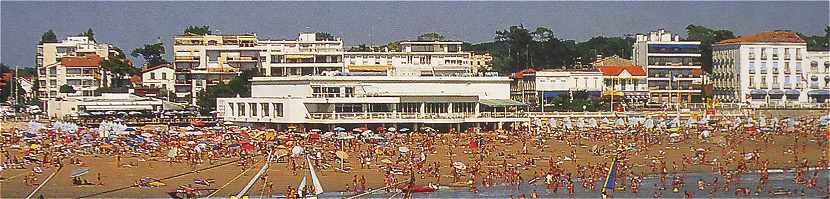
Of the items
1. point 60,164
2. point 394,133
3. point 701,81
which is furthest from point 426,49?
point 60,164

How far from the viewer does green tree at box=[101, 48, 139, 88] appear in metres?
70.8

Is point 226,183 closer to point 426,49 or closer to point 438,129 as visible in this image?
point 438,129

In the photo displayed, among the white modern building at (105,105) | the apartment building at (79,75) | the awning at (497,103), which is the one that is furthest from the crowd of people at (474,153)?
the apartment building at (79,75)

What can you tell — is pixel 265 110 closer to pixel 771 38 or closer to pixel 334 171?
pixel 334 171

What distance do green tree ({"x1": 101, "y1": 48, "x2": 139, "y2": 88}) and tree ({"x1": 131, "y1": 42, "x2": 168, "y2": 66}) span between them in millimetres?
6300

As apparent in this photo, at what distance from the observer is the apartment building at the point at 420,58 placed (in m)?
63.1

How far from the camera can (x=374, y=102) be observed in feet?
150

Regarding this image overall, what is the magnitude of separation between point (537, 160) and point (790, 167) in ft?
24.5

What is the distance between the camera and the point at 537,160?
3638cm

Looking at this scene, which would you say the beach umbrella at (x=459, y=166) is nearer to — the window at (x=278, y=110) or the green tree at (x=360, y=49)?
the window at (x=278, y=110)

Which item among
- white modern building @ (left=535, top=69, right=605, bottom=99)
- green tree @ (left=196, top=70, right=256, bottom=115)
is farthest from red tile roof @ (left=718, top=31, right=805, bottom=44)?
green tree @ (left=196, top=70, right=256, bottom=115)

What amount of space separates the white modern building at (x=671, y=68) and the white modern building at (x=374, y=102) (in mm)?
18030

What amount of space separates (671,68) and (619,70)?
4.02 meters

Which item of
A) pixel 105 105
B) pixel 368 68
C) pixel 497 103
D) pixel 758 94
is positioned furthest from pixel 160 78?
pixel 758 94
